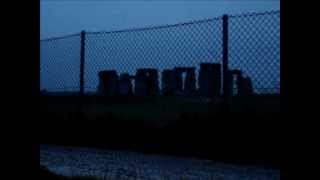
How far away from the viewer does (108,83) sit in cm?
1112

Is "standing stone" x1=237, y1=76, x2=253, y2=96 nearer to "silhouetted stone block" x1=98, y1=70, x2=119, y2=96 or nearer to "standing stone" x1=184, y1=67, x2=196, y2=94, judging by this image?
"standing stone" x1=184, y1=67, x2=196, y2=94

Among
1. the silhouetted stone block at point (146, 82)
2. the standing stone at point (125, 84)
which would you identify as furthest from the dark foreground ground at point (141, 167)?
the standing stone at point (125, 84)

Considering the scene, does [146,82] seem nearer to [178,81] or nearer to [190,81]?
[178,81]

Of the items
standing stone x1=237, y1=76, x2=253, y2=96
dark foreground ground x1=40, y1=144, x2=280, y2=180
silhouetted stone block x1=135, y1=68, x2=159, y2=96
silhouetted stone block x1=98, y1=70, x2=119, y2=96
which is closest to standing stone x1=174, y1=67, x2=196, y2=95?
silhouetted stone block x1=135, y1=68, x2=159, y2=96

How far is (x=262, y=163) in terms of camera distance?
7.11m

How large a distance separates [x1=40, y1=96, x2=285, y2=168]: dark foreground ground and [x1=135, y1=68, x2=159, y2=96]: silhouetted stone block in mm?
236

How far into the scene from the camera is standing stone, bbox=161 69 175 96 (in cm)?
1006

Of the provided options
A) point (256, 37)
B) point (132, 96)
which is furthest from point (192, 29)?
point (132, 96)

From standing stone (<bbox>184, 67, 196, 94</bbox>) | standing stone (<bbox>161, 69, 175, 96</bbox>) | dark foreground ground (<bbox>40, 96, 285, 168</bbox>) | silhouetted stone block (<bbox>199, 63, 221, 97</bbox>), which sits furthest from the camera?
standing stone (<bbox>161, 69, 175, 96</bbox>)

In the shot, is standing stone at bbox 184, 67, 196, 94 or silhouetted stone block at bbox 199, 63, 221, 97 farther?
standing stone at bbox 184, 67, 196, 94

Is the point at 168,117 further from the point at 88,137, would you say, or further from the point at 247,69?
the point at 247,69

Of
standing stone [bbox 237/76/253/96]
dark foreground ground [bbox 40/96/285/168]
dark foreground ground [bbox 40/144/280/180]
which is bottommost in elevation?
dark foreground ground [bbox 40/144/280/180]
